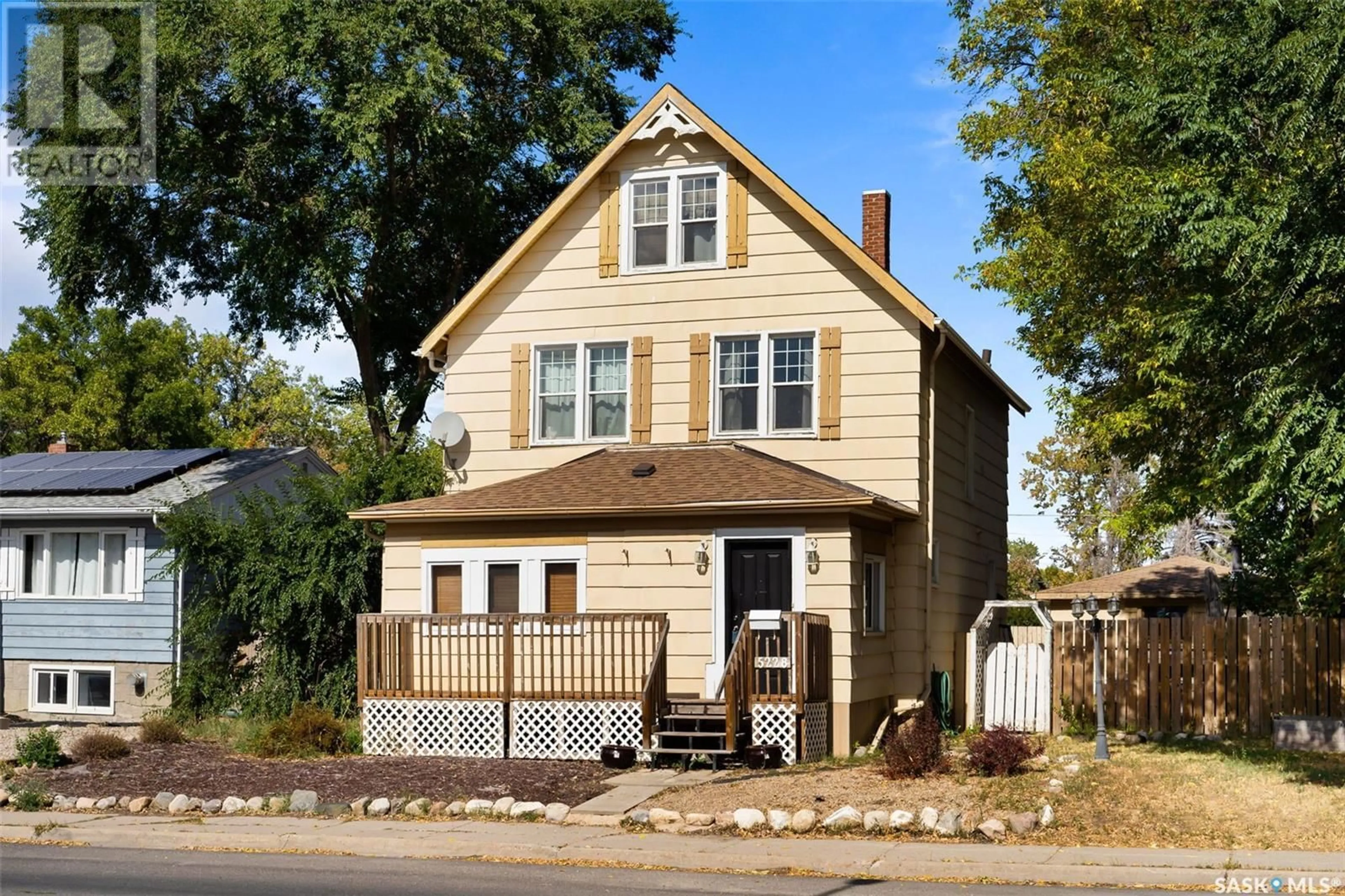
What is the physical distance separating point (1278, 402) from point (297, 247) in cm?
2126

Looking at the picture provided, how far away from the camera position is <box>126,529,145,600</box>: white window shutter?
86.0ft

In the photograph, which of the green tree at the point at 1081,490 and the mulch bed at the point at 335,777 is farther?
the green tree at the point at 1081,490

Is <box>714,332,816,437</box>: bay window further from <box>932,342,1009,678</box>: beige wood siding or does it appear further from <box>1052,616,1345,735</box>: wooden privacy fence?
<box>1052,616,1345,735</box>: wooden privacy fence

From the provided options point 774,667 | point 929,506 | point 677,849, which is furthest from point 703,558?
point 677,849

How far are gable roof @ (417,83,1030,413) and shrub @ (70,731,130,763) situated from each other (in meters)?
8.05

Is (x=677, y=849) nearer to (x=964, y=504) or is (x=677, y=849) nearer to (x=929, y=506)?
(x=929, y=506)

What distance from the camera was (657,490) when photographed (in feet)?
67.3

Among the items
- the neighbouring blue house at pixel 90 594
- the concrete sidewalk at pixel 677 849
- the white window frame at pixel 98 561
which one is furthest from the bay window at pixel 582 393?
the concrete sidewalk at pixel 677 849

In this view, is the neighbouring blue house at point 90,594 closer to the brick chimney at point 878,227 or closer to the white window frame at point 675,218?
the white window frame at point 675,218

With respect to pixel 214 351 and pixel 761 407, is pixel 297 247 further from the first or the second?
pixel 214 351

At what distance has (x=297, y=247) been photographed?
30266mm

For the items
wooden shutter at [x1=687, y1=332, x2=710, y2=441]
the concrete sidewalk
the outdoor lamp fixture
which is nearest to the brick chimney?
wooden shutter at [x1=687, y1=332, x2=710, y2=441]

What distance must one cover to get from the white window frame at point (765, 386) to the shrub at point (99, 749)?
985 centimetres

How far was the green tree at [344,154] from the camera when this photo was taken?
92.6 feet
